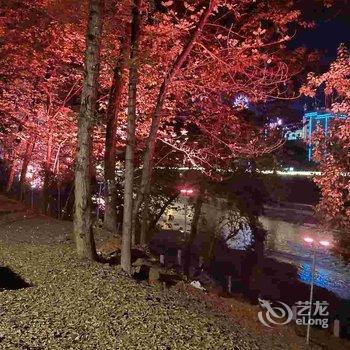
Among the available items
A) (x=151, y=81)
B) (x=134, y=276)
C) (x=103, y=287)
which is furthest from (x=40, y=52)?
(x=103, y=287)

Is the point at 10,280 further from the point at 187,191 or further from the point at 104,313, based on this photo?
the point at 187,191

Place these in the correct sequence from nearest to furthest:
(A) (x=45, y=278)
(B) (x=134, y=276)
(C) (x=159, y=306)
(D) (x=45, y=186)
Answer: (C) (x=159, y=306), (A) (x=45, y=278), (B) (x=134, y=276), (D) (x=45, y=186)

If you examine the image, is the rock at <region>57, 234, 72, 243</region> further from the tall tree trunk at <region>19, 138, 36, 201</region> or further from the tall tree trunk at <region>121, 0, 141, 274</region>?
the tall tree trunk at <region>19, 138, 36, 201</region>

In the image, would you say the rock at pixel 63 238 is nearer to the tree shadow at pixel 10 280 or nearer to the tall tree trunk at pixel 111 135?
the tall tree trunk at pixel 111 135

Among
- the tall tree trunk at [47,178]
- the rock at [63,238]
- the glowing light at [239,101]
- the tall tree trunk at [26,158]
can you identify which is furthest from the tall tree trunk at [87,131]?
the tall tree trunk at [26,158]

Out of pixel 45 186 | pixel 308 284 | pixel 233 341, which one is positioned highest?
pixel 45 186

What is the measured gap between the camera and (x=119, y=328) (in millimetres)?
5965

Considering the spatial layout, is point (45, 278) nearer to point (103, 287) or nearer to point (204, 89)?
point (103, 287)

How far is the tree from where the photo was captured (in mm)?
11781

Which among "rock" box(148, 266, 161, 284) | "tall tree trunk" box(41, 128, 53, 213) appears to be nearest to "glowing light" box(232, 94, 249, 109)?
"rock" box(148, 266, 161, 284)

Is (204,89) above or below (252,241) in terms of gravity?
above

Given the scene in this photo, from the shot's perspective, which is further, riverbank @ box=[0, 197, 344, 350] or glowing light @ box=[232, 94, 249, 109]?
glowing light @ box=[232, 94, 249, 109]

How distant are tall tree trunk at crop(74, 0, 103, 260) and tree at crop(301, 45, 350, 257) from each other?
5.70 meters

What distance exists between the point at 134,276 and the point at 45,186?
511 inches
